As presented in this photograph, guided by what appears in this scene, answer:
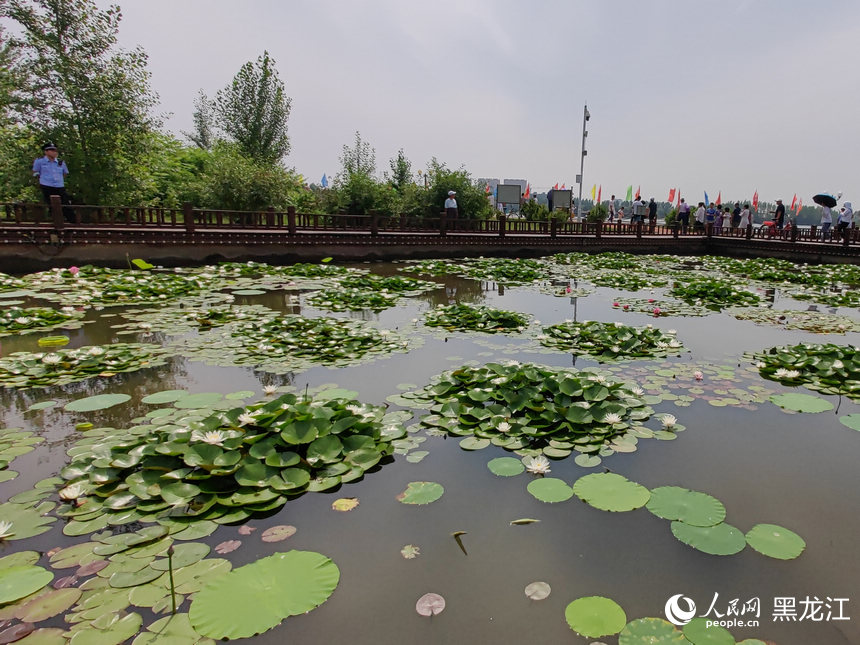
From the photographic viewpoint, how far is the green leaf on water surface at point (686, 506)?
216cm

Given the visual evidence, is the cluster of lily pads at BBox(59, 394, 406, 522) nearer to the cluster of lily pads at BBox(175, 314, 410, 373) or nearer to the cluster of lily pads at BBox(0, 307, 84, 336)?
A: the cluster of lily pads at BBox(175, 314, 410, 373)

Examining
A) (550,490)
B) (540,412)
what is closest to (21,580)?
(550,490)

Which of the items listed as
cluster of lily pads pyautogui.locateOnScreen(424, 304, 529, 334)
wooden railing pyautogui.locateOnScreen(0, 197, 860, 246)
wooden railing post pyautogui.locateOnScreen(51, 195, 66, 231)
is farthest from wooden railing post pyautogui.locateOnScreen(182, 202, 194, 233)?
cluster of lily pads pyautogui.locateOnScreen(424, 304, 529, 334)

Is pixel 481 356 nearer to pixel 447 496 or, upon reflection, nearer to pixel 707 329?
pixel 447 496

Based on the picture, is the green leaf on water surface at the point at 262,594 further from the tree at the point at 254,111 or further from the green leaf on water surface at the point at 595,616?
the tree at the point at 254,111

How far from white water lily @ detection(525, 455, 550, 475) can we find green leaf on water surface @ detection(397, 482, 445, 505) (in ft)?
1.68

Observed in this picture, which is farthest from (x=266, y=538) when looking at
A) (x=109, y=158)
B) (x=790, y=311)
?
(x=109, y=158)

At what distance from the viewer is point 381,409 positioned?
10.8 feet

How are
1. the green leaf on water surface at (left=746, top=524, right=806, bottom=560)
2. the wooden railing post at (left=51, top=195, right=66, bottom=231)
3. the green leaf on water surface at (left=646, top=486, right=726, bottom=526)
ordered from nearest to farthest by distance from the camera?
the green leaf on water surface at (left=746, top=524, right=806, bottom=560), the green leaf on water surface at (left=646, top=486, right=726, bottom=526), the wooden railing post at (left=51, top=195, right=66, bottom=231)

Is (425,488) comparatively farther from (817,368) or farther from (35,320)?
(35,320)

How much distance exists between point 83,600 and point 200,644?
533 mm

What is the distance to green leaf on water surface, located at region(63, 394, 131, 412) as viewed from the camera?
3.32 metres

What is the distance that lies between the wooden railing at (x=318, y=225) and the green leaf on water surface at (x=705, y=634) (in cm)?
1158

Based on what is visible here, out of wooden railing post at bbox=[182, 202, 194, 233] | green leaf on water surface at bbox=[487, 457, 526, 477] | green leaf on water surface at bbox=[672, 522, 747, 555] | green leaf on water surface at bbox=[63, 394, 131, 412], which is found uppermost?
wooden railing post at bbox=[182, 202, 194, 233]
